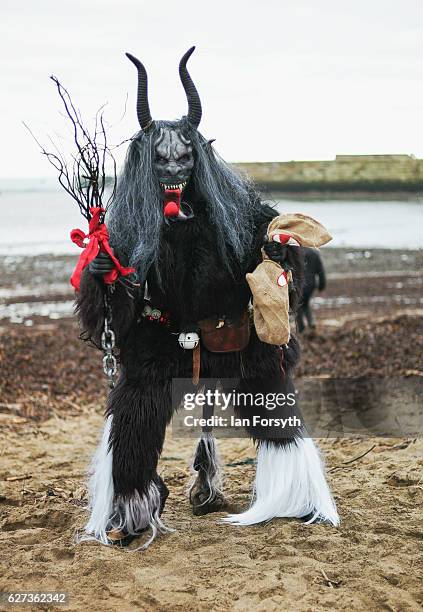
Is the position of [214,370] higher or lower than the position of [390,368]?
higher

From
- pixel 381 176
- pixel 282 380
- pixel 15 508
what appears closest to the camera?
pixel 282 380

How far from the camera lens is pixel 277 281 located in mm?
3730

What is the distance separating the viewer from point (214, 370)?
156 inches

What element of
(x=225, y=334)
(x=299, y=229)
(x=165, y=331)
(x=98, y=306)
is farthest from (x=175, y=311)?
(x=299, y=229)

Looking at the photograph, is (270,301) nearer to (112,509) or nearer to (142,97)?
(142,97)

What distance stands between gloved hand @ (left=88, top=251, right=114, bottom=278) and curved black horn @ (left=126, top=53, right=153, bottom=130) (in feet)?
2.07

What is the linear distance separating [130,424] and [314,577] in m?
1.07

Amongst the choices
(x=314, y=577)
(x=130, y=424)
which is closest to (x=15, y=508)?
(x=130, y=424)

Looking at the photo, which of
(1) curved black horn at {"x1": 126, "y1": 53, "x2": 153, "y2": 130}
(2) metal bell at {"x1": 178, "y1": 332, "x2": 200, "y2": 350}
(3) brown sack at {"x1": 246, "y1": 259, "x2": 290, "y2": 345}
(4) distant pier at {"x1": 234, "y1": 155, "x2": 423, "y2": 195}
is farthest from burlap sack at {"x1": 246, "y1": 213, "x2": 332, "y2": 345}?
(4) distant pier at {"x1": 234, "y1": 155, "x2": 423, "y2": 195}

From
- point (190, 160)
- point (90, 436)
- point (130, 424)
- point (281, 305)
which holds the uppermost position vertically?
point (190, 160)

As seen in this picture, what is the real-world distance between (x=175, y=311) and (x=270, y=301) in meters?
0.48

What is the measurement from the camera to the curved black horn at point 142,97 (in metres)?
3.65

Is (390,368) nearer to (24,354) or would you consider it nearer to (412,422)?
(412,422)

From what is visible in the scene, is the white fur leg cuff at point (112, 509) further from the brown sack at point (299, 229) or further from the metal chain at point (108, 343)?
the brown sack at point (299, 229)
